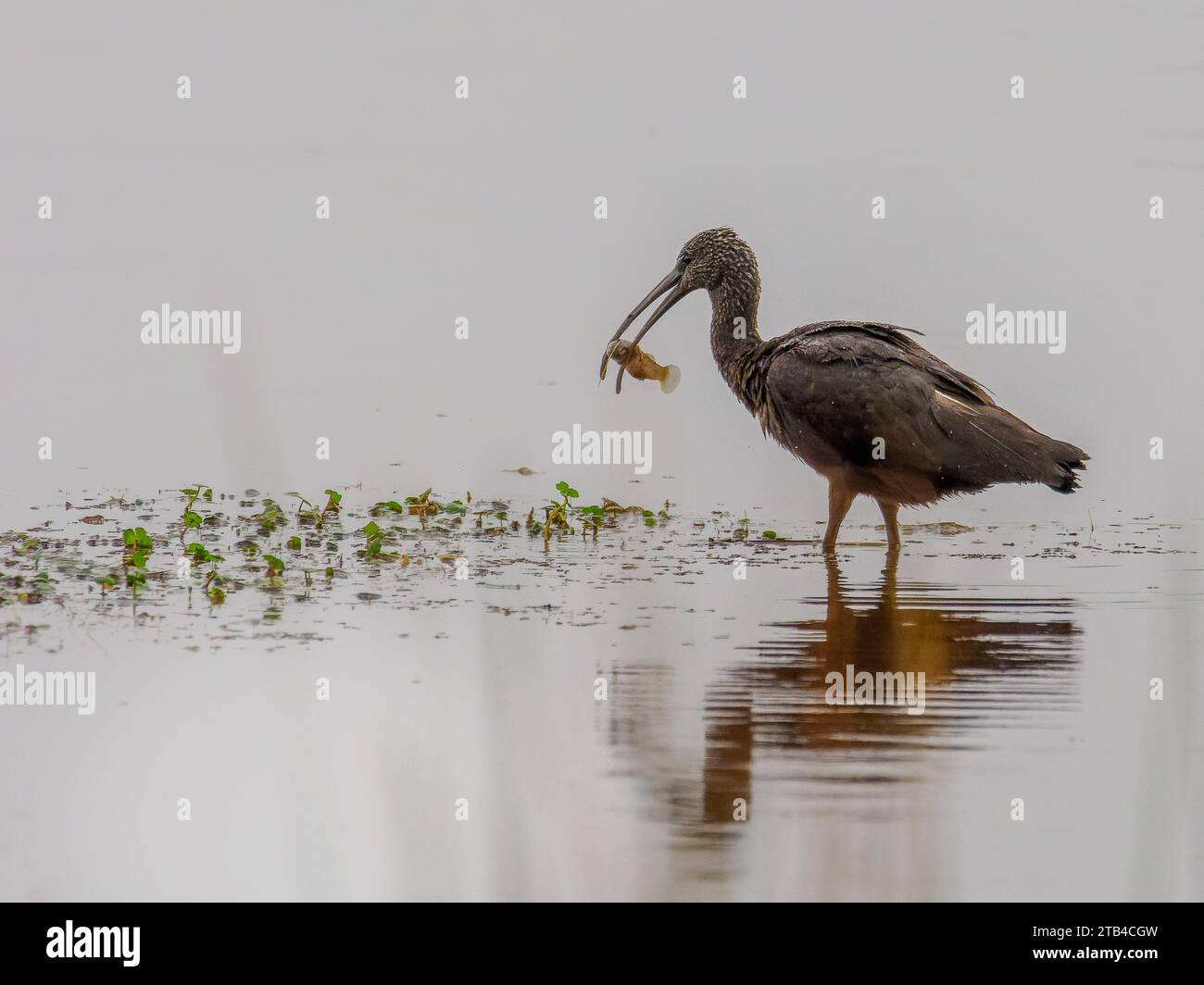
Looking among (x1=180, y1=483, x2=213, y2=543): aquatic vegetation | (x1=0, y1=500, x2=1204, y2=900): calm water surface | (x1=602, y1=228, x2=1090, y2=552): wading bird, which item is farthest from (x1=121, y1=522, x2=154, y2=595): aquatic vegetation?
(x1=602, y1=228, x2=1090, y2=552): wading bird

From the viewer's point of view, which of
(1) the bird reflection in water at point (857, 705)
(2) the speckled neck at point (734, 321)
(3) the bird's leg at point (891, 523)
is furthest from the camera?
(2) the speckled neck at point (734, 321)

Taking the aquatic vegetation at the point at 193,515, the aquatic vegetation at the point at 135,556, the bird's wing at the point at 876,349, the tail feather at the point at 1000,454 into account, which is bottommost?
the aquatic vegetation at the point at 135,556

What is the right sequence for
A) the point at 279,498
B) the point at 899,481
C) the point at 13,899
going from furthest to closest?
the point at 279,498 < the point at 899,481 < the point at 13,899

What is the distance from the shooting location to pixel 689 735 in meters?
6.75

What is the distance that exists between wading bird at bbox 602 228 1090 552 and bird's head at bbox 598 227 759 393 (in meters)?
1.04

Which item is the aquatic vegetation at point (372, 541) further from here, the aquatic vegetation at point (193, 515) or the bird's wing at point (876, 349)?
the bird's wing at point (876, 349)

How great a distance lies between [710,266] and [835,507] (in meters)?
2.18

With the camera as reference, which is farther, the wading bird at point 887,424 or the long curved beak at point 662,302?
the long curved beak at point 662,302

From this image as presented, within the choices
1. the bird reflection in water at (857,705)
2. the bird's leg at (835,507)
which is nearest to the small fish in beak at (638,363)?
the bird's leg at (835,507)

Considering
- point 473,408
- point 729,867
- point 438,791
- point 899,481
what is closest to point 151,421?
point 473,408

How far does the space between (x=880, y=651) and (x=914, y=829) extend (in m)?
2.40

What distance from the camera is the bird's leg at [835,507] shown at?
34.7 ft

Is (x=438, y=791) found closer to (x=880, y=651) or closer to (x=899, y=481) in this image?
(x=880, y=651)

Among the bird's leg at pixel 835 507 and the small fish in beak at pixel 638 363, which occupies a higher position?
the small fish in beak at pixel 638 363
